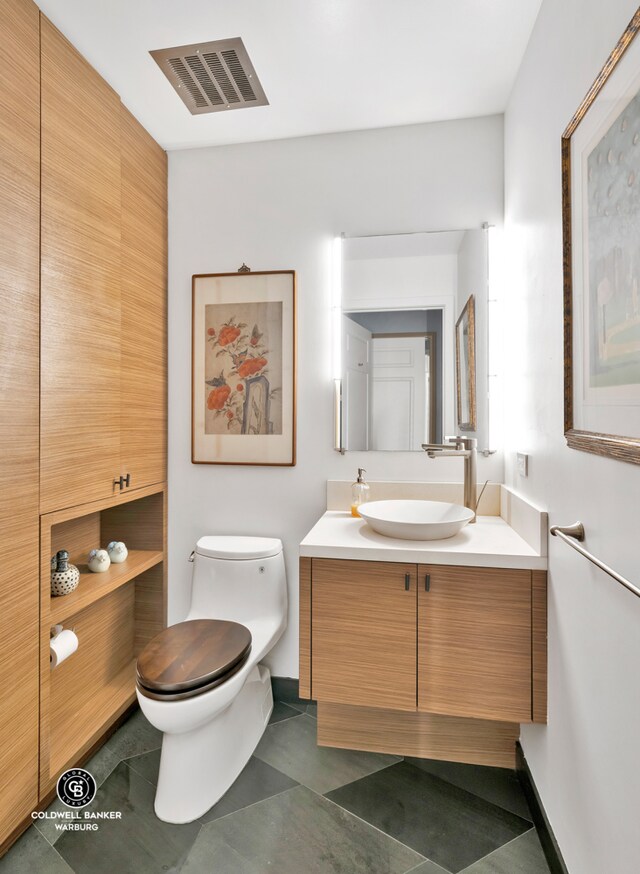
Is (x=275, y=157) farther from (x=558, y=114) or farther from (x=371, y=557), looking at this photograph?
(x=371, y=557)

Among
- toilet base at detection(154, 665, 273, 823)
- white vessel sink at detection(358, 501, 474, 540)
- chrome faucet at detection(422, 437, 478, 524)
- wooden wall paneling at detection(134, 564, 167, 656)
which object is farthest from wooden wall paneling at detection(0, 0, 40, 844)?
chrome faucet at detection(422, 437, 478, 524)

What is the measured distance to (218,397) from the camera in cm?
226

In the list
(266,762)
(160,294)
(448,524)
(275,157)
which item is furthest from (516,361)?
(266,762)

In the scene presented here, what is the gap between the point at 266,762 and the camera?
1766 millimetres

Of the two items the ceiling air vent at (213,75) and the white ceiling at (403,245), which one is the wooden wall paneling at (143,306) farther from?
the white ceiling at (403,245)

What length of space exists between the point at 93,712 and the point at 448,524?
5.10ft

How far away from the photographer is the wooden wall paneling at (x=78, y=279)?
1546 millimetres

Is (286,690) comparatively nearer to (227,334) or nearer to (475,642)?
(475,642)

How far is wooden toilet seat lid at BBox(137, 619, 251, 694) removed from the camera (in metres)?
1.48

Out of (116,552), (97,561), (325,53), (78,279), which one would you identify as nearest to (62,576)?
(97,561)

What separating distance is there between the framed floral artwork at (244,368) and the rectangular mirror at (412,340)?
25 centimetres

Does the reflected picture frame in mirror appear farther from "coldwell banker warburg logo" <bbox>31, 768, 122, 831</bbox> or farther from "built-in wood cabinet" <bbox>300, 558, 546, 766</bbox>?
"coldwell banker warburg logo" <bbox>31, 768, 122, 831</bbox>

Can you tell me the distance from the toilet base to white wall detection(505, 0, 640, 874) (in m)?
0.99

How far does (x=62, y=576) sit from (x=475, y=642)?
4.63 feet
